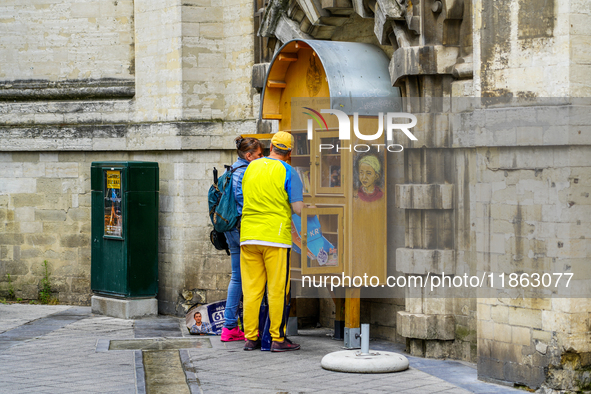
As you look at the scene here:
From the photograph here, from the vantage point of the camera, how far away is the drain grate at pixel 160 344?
A: 24.9 feet

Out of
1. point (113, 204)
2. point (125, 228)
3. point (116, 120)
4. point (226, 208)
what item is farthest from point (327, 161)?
point (116, 120)

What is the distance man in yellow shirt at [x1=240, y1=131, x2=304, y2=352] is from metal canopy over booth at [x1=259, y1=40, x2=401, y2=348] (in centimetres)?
19

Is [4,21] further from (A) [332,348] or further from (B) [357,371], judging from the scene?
(B) [357,371]

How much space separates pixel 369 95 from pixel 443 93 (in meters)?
0.66

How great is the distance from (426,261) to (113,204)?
13.2 ft

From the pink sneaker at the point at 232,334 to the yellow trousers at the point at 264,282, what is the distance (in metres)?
0.49

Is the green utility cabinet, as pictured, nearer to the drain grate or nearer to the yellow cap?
the drain grate

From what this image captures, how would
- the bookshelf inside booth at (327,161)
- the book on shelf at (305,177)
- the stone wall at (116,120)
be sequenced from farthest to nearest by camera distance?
1. the stone wall at (116,120)
2. the book on shelf at (305,177)
3. the bookshelf inside booth at (327,161)

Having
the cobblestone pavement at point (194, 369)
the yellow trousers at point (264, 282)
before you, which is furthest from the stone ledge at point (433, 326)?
the yellow trousers at point (264, 282)

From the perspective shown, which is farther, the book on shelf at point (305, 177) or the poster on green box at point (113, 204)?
the poster on green box at point (113, 204)

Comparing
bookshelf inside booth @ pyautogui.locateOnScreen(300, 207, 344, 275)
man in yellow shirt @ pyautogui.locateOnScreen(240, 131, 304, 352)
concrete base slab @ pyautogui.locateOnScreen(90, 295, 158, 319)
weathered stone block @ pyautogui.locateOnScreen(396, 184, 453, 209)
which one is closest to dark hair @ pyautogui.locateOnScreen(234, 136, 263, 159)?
man in yellow shirt @ pyautogui.locateOnScreen(240, 131, 304, 352)

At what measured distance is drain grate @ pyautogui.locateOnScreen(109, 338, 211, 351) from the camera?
24.9 feet

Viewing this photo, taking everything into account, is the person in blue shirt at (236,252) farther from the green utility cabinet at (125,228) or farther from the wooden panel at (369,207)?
the green utility cabinet at (125,228)

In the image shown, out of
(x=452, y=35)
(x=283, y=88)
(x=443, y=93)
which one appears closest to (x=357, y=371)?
(x=443, y=93)
